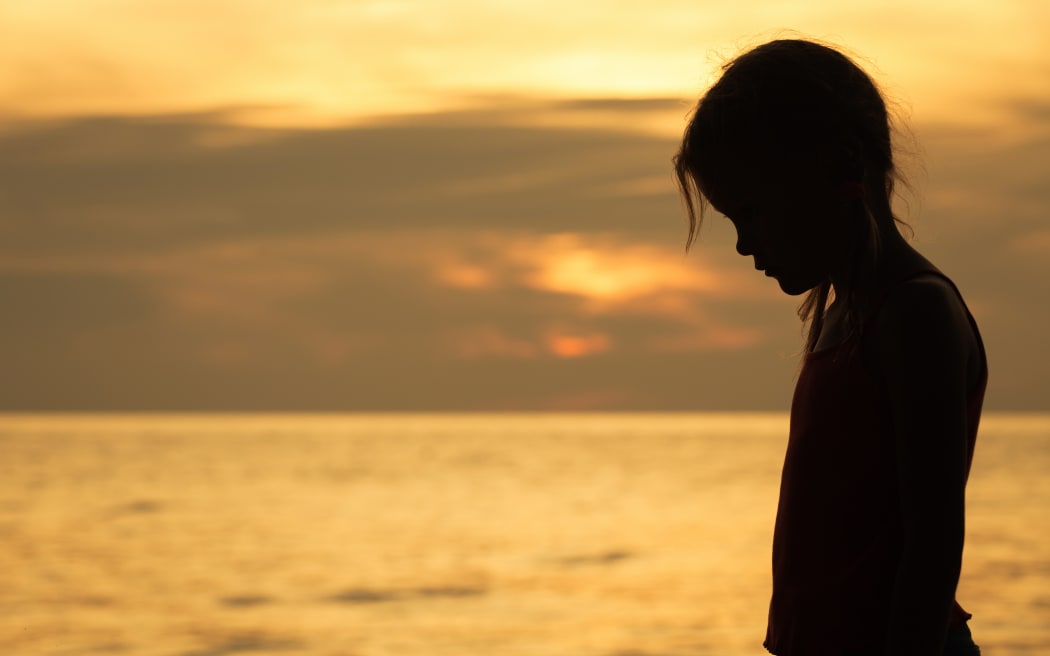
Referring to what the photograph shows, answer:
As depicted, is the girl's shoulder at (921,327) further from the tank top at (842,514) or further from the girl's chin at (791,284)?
the girl's chin at (791,284)

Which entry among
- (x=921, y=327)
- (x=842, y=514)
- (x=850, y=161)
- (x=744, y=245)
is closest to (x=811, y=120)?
(x=850, y=161)

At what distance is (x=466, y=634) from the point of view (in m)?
22.5

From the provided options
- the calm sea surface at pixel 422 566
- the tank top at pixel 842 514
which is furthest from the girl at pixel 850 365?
the calm sea surface at pixel 422 566

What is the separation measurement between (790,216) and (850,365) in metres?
0.28

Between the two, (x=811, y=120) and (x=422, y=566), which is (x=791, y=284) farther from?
(x=422, y=566)

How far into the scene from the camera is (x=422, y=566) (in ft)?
112

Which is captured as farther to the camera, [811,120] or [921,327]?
[811,120]

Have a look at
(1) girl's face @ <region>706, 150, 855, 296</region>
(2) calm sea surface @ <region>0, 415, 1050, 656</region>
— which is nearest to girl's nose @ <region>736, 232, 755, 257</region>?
(1) girl's face @ <region>706, 150, 855, 296</region>

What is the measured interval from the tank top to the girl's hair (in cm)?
12

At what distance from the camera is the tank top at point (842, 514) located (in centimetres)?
221

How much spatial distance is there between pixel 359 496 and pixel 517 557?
3122 centimetres

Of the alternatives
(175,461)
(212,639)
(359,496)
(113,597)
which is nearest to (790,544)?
(212,639)

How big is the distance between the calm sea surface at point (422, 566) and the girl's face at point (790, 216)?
18.9 metres

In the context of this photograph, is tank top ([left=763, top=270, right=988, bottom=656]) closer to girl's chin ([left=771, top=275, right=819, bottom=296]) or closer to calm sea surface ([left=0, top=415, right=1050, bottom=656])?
girl's chin ([left=771, top=275, right=819, bottom=296])
